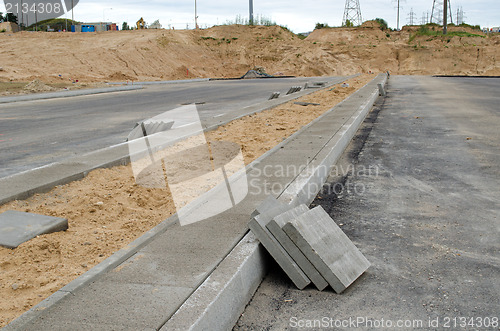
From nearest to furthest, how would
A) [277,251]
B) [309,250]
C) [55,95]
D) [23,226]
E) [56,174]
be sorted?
[309,250], [277,251], [23,226], [56,174], [55,95]

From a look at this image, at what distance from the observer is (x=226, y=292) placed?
113 inches

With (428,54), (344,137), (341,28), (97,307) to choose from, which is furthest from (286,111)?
(341,28)

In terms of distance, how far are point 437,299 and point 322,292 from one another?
756mm

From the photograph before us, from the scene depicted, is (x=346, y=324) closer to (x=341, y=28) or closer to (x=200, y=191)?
(x=200, y=191)

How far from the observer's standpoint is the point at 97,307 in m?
2.72

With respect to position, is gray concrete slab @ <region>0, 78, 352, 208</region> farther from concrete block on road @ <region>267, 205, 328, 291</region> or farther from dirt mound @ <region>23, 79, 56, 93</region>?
dirt mound @ <region>23, 79, 56, 93</region>

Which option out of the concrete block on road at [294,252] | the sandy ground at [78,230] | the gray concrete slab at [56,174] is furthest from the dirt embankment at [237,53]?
the concrete block on road at [294,252]

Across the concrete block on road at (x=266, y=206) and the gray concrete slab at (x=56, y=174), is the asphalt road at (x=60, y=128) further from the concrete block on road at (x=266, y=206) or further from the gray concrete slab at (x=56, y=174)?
the concrete block on road at (x=266, y=206)

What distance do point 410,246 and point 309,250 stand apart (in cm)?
124

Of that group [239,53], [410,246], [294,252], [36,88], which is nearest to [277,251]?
[294,252]

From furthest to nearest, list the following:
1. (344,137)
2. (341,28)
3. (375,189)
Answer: (341,28), (344,137), (375,189)

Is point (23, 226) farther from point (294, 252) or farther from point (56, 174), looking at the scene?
point (294, 252)

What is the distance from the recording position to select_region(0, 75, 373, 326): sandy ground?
3239 mm

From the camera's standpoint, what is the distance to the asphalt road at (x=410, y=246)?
3010 millimetres
